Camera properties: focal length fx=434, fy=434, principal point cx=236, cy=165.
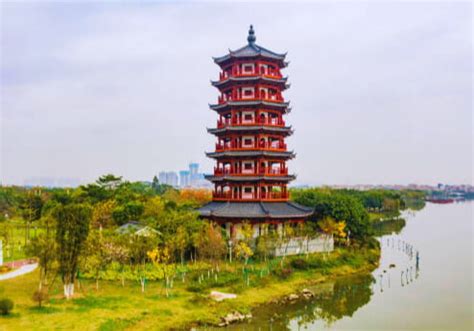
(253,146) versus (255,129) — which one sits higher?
(255,129)

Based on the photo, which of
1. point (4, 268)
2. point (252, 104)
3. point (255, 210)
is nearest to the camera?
point (4, 268)

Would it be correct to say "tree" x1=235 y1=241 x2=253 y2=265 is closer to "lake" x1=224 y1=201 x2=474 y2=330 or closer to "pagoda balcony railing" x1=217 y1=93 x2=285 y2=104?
"lake" x1=224 y1=201 x2=474 y2=330

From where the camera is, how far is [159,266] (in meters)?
28.4

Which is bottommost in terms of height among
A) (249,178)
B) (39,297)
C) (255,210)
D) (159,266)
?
(39,297)

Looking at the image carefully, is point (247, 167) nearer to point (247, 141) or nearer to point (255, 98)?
point (247, 141)

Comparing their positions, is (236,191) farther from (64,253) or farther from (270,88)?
(64,253)

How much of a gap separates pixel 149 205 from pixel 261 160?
12.5 m

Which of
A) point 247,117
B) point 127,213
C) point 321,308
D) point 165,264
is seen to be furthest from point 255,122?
point 321,308

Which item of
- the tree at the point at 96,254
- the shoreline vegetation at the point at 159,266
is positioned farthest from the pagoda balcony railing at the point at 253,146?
the tree at the point at 96,254

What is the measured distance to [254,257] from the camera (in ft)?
109

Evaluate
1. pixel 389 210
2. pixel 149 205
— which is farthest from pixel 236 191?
pixel 389 210

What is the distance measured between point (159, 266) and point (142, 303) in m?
5.08

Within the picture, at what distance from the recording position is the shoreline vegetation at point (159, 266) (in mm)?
21859

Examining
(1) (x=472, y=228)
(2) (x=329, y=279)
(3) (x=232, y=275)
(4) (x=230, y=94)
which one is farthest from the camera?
(1) (x=472, y=228)
